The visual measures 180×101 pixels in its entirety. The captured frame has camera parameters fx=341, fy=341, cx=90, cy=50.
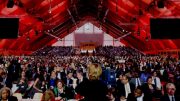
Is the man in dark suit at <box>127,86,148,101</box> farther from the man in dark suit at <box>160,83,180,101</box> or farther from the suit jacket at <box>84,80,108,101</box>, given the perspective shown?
the suit jacket at <box>84,80,108,101</box>

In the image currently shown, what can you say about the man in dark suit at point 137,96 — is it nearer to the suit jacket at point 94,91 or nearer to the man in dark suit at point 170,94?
the man in dark suit at point 170,94

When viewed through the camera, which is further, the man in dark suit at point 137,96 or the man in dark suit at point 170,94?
the man in dark suit at point 137,96

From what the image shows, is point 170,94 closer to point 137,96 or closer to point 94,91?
point 137,96

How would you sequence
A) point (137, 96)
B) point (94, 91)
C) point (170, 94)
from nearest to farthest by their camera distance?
1. point (94, 91)
2. point (170, 94)
3. point (137, 96)


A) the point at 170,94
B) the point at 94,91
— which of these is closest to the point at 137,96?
the point at 170,94

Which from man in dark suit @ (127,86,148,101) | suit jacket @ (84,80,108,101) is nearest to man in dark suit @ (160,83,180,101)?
man in dark suit @ (127,86,148,101)

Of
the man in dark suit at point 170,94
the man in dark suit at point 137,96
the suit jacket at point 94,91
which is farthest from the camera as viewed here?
the man in dark suit at point 137,96

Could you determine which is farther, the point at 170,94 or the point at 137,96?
the point at 137,96

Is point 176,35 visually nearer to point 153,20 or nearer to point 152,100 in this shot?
point 153,20

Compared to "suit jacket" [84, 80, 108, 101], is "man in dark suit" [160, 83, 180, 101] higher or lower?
lower

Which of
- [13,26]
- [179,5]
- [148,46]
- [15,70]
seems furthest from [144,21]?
[13,26]

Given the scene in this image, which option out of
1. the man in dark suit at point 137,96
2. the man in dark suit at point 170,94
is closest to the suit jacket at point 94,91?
the man in dark suit at point 170,94

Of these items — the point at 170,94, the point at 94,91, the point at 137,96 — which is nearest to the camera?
the point at 94,91

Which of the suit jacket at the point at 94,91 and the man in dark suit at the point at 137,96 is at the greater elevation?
the suit jacket at the point at 94,91
